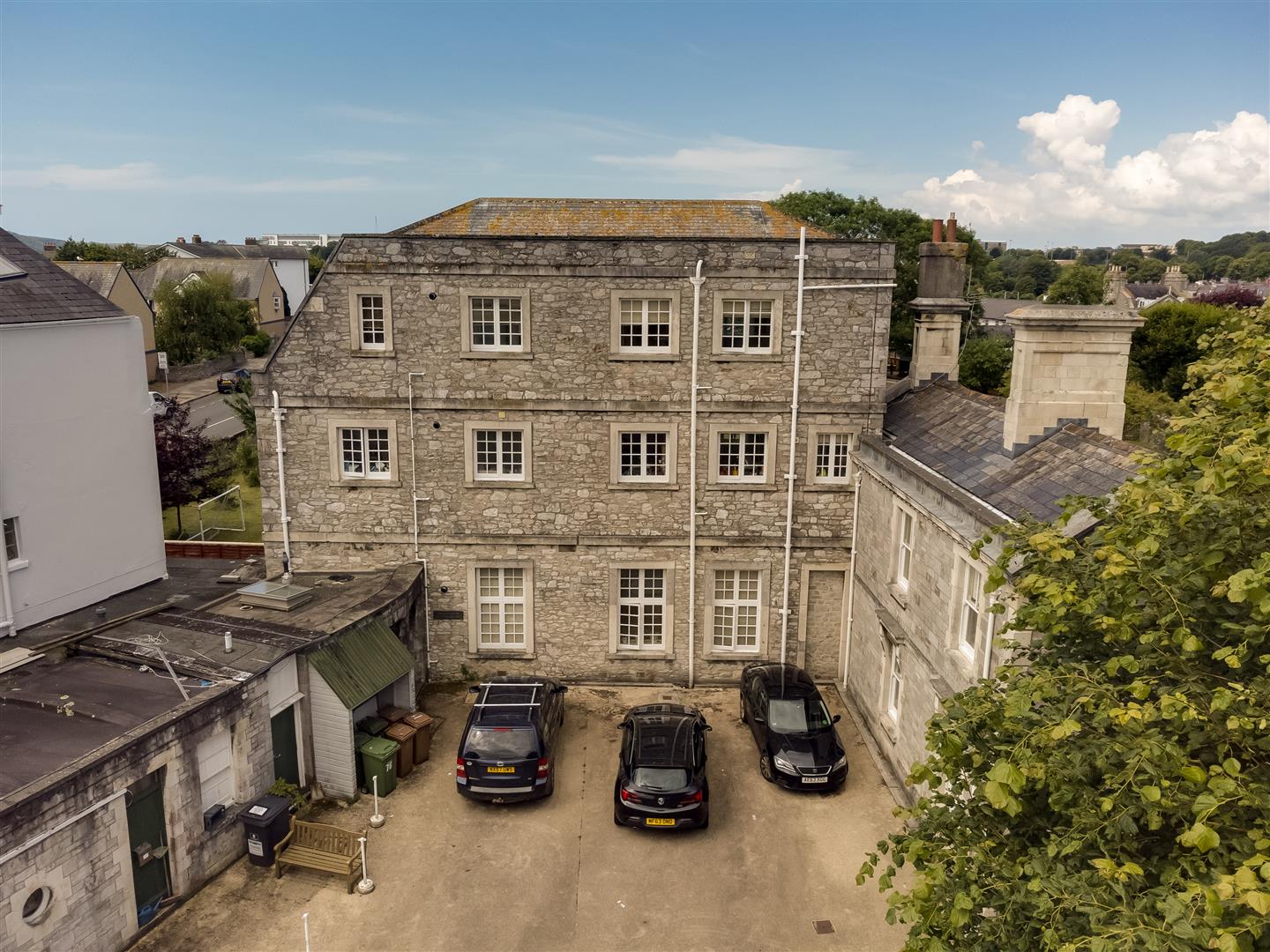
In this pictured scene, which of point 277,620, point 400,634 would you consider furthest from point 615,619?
point 277,620

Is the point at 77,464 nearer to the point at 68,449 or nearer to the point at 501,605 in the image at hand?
the point at 68,449

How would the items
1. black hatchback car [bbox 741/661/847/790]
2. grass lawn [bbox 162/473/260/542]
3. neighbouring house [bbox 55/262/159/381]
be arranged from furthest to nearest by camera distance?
neighbouring house [bbox 55/262/159/381] → grass lawn [bbox 162/473/260/542] → black hatchback car [bbox 741/661/847/790]

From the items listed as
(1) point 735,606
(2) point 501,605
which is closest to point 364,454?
(2) point 501,605

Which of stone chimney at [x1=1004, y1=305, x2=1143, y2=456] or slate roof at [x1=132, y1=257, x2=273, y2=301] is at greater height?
slate roof at [x1=132, y1=257, x2=273, y2=301]

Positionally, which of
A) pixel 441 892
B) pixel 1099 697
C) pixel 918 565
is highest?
pixel 1099 697

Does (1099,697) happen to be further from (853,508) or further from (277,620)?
(277,620)

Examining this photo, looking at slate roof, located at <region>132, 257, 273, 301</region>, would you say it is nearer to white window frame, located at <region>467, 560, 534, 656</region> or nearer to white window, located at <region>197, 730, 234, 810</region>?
Result: white window frame, located at <region>467, 560, 534, 656</region>

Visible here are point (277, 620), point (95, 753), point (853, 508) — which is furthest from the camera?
point (853, 508)

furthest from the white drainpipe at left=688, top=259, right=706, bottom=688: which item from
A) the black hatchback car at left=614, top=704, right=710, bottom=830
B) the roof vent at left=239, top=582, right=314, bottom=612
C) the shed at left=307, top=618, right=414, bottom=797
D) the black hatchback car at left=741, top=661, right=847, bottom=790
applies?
the roof vent at left=239, top=582, right=314, bottom=612
